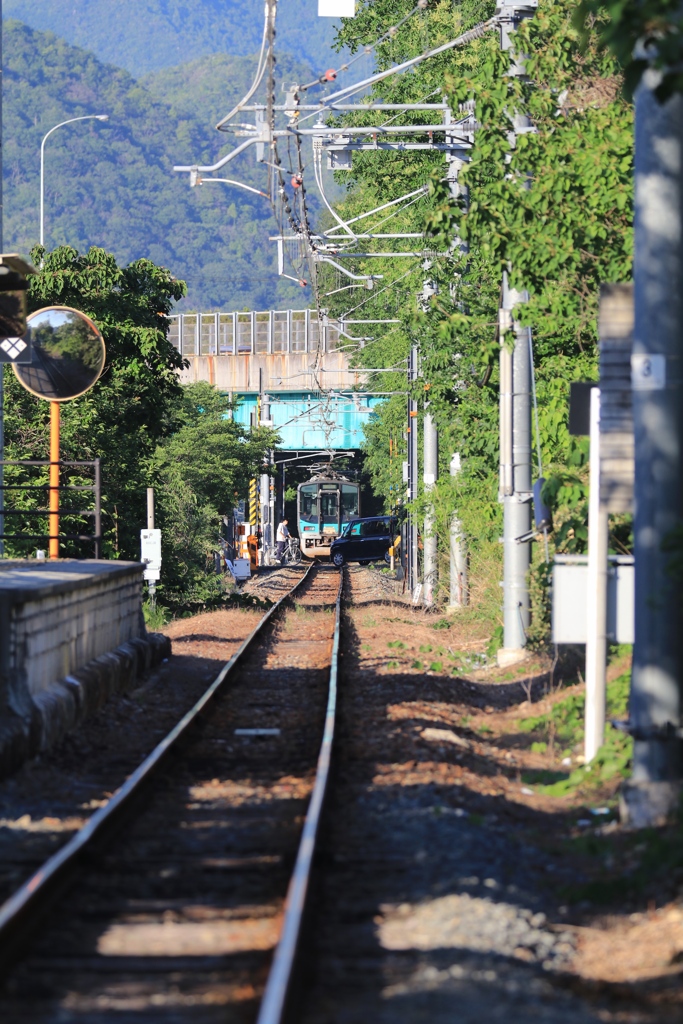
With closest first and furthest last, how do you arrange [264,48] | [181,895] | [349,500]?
[181,895] → [264,48] → [349,500]

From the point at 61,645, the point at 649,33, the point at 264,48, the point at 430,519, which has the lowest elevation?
the point at 61,645

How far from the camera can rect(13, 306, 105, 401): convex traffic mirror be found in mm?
18766

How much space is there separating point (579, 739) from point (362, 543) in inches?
2025

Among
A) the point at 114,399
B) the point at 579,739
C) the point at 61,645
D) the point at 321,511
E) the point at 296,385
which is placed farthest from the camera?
the point at 296,385

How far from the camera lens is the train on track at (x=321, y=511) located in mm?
70000

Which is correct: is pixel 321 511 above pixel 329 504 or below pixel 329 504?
below

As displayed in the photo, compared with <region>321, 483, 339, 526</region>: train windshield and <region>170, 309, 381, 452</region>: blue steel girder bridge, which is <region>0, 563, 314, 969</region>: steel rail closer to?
<region>321, 483, 339, 526</region>: train windshield

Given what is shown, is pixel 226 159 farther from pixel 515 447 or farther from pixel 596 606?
pixel 596 606

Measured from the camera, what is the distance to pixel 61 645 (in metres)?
12.9

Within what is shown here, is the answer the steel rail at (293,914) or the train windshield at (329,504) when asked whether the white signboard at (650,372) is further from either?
the train windshield at (329,504)

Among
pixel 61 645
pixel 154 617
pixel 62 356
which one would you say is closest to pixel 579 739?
pixel 61 645

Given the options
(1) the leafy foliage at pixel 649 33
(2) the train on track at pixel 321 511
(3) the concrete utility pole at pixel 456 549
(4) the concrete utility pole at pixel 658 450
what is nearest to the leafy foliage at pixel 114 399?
(3) the concrete utility pole at pixel 456 549

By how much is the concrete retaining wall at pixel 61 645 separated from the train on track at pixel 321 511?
51.5 m

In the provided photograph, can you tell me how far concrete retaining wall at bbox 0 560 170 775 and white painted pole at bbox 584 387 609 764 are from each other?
4.09 metres
